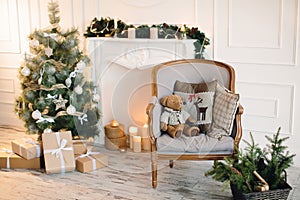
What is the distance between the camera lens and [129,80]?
3.73 m

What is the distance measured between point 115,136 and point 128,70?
615 millimetres

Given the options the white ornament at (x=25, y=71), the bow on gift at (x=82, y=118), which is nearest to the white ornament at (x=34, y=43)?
the white ornament at (x=25, y=71)

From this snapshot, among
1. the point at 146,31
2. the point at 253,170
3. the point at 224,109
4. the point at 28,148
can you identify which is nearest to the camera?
the point at 253,170

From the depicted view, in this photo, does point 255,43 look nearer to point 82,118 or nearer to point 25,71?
point 82,118

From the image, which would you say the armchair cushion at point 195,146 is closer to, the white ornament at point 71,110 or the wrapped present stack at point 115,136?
the wrapped present stack at point 115,136

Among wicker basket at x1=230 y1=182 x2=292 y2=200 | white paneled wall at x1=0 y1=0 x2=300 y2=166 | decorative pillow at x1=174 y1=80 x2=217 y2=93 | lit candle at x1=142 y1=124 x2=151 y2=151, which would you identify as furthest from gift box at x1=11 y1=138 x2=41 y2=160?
wicker basket at x1=230 y1=182 x2=292 y2=200

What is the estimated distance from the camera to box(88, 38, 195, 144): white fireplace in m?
3.54

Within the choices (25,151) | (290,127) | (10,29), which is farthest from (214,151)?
(10,29)

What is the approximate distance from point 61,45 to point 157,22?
3.12ft

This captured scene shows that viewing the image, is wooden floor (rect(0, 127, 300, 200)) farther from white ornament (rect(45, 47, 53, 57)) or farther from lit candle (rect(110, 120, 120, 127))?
white ornament (rect(45, 47, 53, 57))

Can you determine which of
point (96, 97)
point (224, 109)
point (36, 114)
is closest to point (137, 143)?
point (96, 97)

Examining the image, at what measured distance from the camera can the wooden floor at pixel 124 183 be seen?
312cm

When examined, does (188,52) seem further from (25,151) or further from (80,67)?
(25,151)

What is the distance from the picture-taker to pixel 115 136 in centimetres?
363
